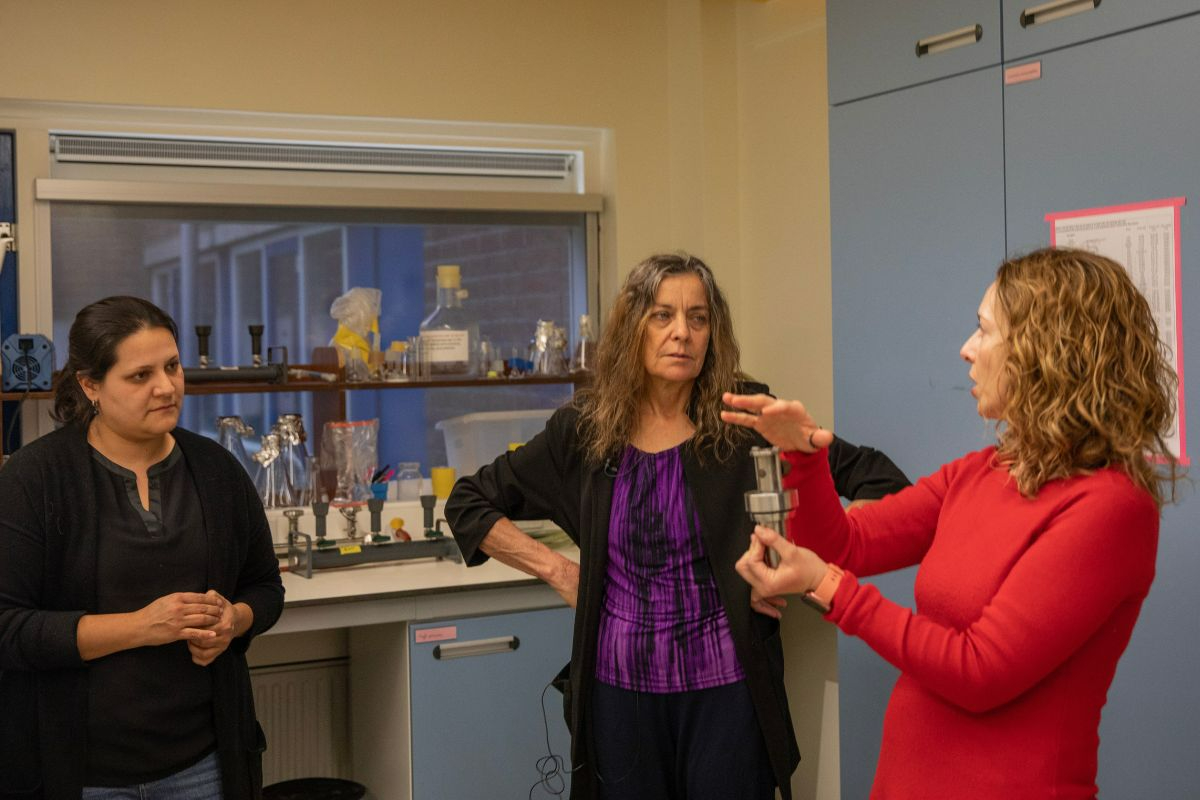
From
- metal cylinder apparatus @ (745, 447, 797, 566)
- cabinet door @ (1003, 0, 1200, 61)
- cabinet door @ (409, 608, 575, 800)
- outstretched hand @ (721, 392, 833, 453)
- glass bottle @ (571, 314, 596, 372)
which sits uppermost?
cabinet door @ (1003, 0, 1200, 61)

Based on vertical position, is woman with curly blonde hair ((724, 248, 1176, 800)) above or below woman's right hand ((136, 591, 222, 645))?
above

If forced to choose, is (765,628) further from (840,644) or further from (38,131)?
(38,131)

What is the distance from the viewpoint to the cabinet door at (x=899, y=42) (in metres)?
2.45

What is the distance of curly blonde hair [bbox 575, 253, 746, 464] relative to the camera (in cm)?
219


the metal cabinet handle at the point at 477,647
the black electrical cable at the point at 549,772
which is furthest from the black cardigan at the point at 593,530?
the black electrical cable at the point at 549,772

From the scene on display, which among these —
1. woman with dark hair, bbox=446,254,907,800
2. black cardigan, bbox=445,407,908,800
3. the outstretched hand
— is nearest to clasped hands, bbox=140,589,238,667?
black cardigan, bbox=445,407,908,800

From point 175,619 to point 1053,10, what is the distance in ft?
6.33

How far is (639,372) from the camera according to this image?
7.29 feet

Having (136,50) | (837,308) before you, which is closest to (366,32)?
(136,50)

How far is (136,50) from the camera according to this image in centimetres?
333

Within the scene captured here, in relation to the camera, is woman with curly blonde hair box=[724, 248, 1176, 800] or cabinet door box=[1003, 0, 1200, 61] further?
cabinet door box=[1003, 0, 1200, 61]

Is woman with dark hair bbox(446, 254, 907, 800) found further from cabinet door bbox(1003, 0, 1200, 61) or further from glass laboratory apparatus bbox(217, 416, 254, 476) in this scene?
glass laboratory apparatus bbox(217, 416, 254, 476)

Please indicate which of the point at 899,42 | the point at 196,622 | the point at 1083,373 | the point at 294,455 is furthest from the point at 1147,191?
the point at 294,455

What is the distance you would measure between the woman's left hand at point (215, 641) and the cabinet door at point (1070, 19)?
1.81m
